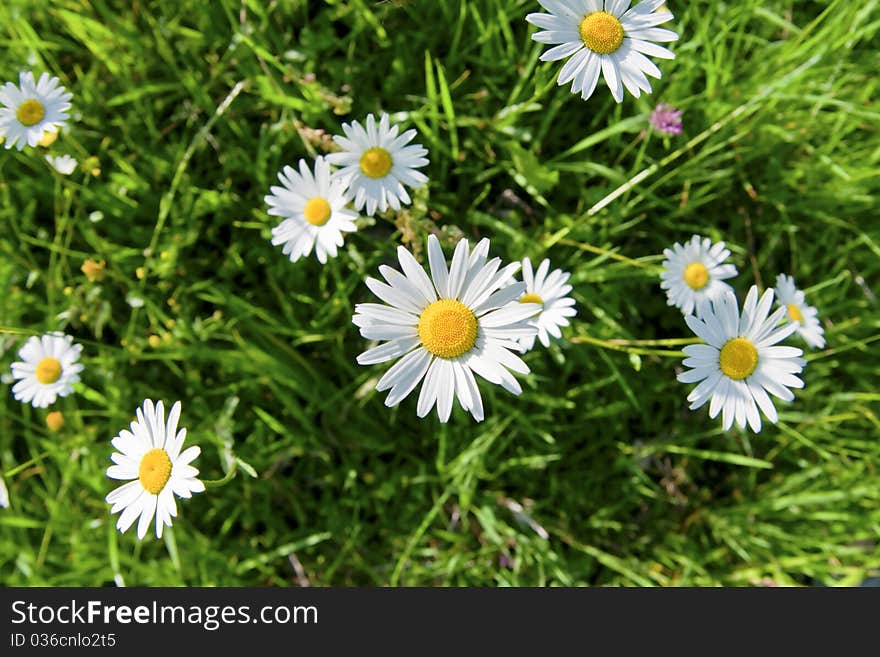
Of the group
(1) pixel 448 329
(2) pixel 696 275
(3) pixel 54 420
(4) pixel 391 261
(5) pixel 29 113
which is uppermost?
(5) pixel 29 113

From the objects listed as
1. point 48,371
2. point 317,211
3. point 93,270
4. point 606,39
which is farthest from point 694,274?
point 48,371

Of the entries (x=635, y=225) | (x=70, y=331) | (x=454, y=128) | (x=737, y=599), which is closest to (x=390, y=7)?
(x=454, y=128)

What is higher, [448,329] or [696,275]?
[696,275]

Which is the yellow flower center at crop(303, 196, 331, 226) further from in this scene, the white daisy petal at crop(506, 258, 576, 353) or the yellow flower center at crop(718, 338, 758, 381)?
the yellow flower center at crop(718, 338, 758, 381)

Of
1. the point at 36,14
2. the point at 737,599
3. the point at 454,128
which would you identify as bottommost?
the point at 737,599

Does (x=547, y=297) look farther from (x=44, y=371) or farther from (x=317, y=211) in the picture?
(x=44, y=371)

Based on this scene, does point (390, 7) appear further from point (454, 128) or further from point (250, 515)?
point (250, 515)
